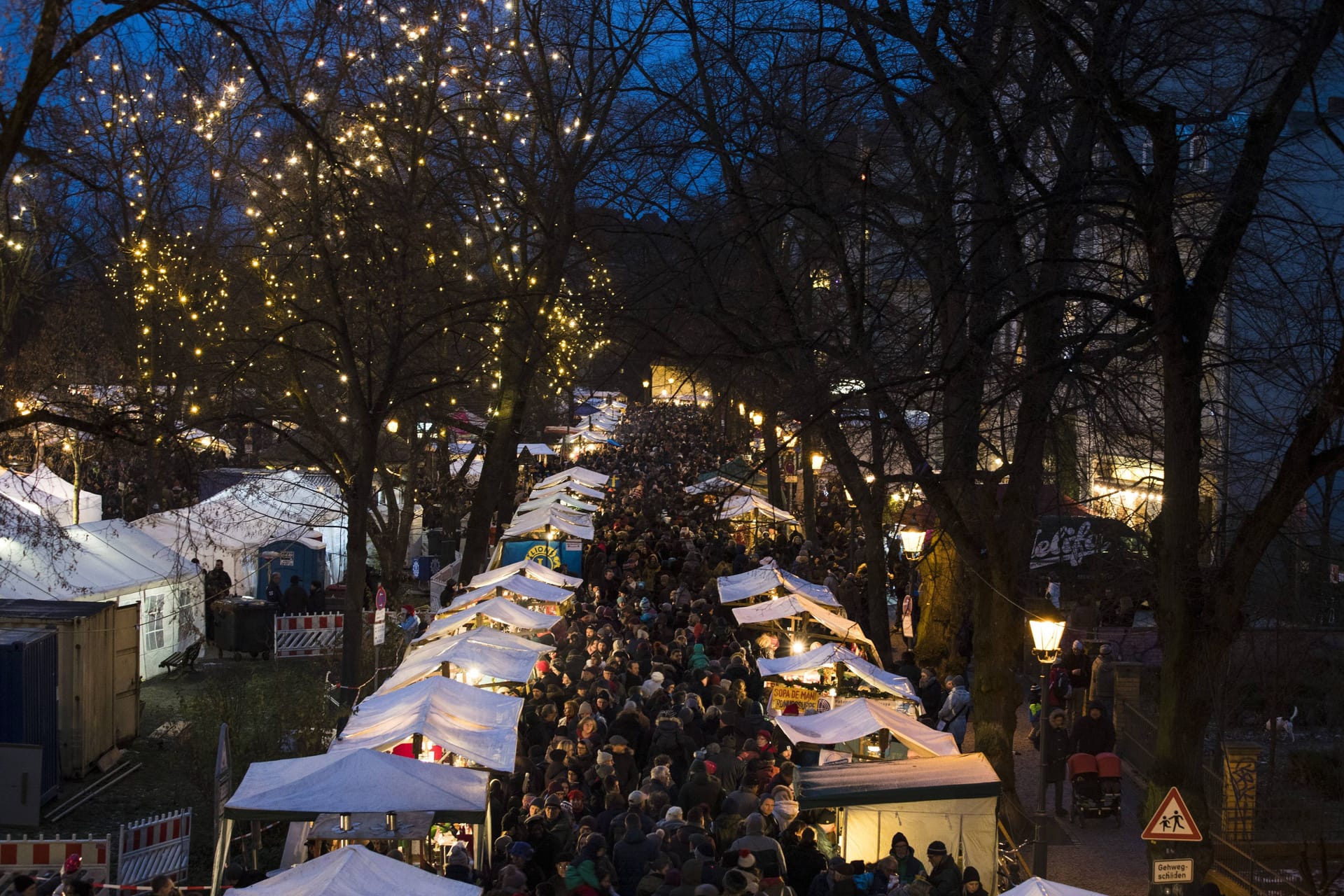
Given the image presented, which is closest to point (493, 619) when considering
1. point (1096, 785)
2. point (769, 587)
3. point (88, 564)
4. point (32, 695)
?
point (769, 587)

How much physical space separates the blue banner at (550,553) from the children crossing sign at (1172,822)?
51.1 ft

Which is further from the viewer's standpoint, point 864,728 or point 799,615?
point 799,615

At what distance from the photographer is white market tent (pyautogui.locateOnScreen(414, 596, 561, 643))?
1549cm

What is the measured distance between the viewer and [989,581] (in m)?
11.2

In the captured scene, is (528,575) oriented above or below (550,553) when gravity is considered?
below

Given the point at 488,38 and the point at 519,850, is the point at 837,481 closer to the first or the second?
the point at 488,38

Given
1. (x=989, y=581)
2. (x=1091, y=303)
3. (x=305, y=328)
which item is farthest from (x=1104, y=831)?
(x=305, y=328)

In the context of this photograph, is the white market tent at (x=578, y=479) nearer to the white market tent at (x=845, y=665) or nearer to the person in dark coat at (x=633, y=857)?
the white market tent at (x=845, y=665)

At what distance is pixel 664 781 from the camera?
10.7 meters

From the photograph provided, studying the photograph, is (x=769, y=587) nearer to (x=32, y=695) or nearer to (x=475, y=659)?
(x=475, y=659)

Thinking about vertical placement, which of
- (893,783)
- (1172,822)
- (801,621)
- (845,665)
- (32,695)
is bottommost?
(893,783)

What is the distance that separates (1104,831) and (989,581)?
10.7 feet

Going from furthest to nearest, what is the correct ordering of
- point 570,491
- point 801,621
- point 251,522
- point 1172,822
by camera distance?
point 570,491 → point 251,522 → point 801,621 → point 1172,822

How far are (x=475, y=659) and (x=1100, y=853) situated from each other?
252 inches
